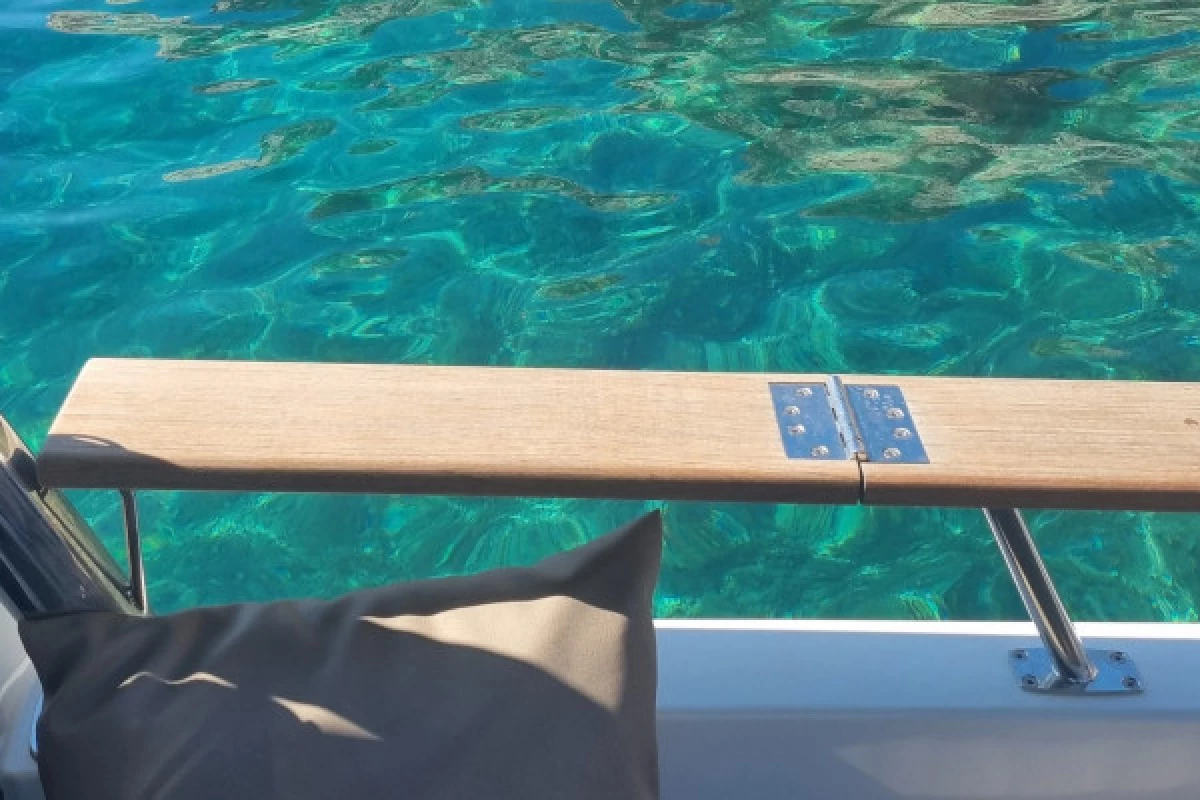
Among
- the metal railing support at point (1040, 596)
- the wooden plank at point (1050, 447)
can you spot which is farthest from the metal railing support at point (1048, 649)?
the wooden plank at point (1050, 447)

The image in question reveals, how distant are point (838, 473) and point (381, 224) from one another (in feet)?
8.83

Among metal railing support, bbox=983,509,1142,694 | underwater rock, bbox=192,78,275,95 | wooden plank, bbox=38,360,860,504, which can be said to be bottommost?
underwater rock, bbox=192,78,275,95

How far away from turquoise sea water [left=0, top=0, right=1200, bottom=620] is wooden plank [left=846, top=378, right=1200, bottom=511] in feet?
4.38

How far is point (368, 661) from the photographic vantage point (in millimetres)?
1187

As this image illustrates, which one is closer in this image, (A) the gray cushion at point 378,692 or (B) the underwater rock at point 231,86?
(A) the gray cushion at point 378,692

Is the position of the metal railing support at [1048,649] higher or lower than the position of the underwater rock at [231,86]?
higher

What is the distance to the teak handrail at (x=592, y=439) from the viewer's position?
1.10 metres

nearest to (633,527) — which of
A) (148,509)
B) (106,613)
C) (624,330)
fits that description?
(106,613)

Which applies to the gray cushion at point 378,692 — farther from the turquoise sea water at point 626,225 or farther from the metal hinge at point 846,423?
the turquoise sea water at point 626,225

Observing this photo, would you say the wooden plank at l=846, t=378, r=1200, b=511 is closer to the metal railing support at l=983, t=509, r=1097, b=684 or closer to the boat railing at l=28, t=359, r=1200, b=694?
the boat railing at l=28, t=359, r=1200, b=694

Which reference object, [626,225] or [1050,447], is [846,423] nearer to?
[1050,447]

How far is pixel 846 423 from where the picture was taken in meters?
1.17

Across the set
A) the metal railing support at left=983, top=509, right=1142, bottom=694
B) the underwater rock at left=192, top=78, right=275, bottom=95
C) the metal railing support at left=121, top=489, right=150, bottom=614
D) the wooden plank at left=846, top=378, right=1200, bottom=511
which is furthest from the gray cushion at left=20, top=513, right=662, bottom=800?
the underwater rock at left=192, top=78, right=275, bottom=95

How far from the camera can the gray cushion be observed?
111 centimetres
